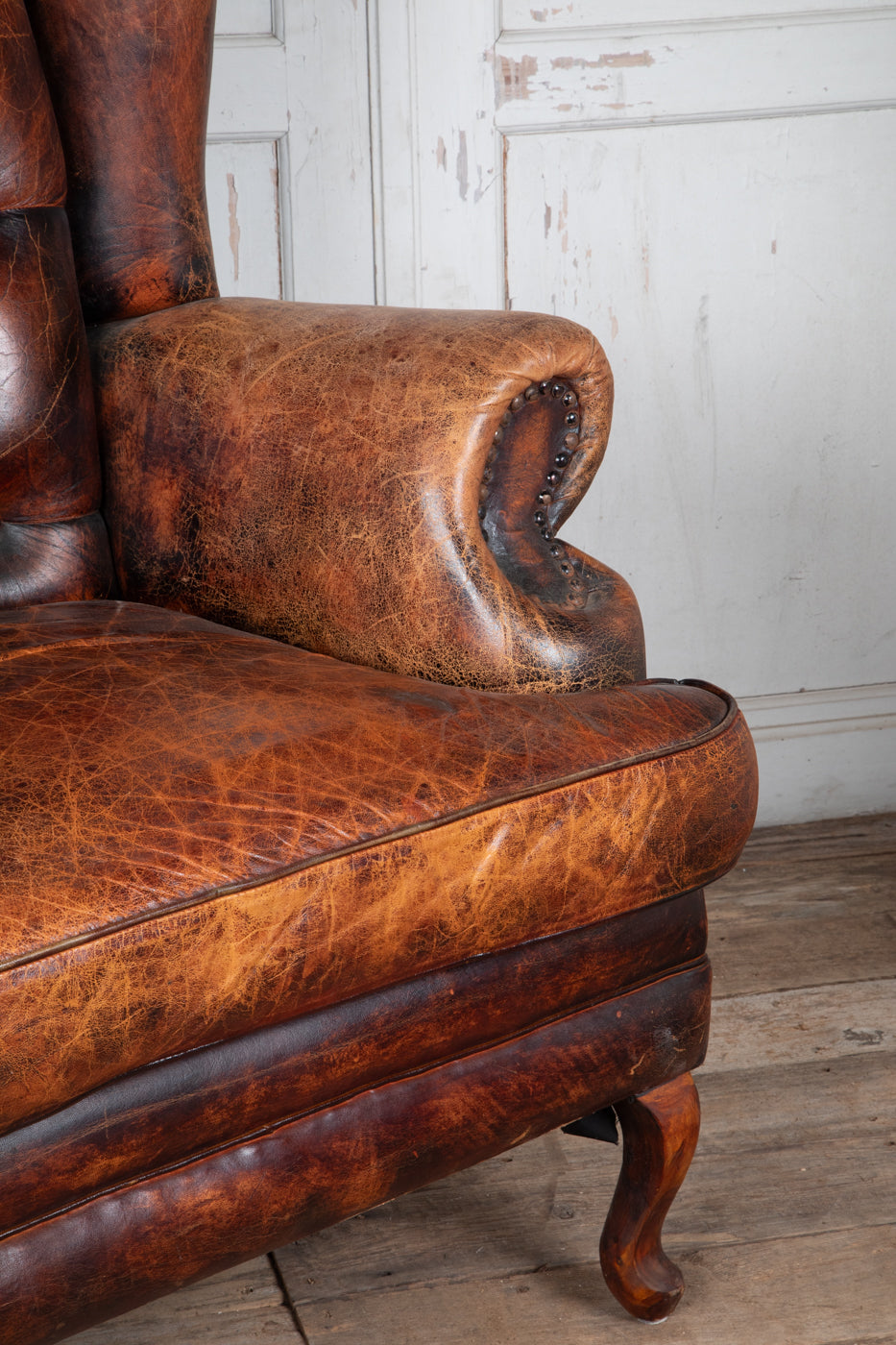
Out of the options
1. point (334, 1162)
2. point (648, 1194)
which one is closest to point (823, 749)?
point (648, 1194)

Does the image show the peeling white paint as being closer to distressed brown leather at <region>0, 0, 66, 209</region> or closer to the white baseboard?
distressed brown leather at <region>0, 0, 66, 209</region>

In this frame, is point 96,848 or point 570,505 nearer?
point 96,848

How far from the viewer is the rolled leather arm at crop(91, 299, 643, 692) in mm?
876

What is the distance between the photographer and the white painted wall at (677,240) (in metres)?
1.66

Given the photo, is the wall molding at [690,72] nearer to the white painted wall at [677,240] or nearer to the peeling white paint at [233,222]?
the white painted wall at [677,240]

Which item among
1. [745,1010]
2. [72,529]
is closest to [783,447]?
[745,1010]

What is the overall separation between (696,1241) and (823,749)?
1012mm

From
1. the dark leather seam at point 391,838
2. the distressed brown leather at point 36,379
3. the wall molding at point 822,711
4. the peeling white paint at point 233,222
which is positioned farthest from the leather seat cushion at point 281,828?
the wall molding at point 822,711

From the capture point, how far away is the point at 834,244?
1.80 metres

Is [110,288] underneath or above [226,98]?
underneath

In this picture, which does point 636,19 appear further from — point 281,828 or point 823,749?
point 281,828

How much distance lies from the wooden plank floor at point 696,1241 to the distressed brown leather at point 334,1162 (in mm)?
232

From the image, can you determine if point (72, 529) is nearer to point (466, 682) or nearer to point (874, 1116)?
point (466, 682)

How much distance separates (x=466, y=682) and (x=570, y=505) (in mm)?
162
